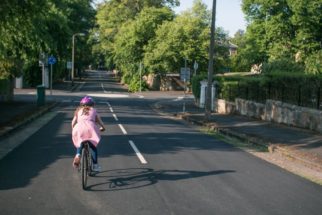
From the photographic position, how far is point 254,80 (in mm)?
28938

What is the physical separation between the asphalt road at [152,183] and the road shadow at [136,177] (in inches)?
Answer: 0.7

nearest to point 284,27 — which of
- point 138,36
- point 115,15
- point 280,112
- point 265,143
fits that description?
point 138,36

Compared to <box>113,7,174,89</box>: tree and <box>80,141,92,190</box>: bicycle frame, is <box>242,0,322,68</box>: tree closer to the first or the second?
<box>113,7,174,89</box>: tree

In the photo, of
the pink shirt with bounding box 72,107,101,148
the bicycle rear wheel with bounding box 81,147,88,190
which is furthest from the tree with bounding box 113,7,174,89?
the bicycle rear wheel with bounding box 81,147,88,190

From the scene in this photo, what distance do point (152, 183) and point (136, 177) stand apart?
0.61 m

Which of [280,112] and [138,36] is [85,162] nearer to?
[280,112]

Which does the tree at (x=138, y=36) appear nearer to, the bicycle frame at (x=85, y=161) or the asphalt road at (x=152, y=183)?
the asphalt road at (x=152, y=183)

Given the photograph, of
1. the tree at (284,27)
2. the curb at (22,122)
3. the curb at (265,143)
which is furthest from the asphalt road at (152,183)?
the tree at (284,27)

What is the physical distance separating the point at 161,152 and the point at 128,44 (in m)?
55.6

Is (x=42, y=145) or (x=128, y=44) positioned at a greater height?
(x=128, y=44)

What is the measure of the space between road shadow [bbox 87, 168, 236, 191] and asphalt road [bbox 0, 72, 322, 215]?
0.02 metres

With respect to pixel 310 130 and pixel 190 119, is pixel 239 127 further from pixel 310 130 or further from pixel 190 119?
pixel 190 119

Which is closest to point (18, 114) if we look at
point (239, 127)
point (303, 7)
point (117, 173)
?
point (239, 127)

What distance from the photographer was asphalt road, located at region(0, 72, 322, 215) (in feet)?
25.5
